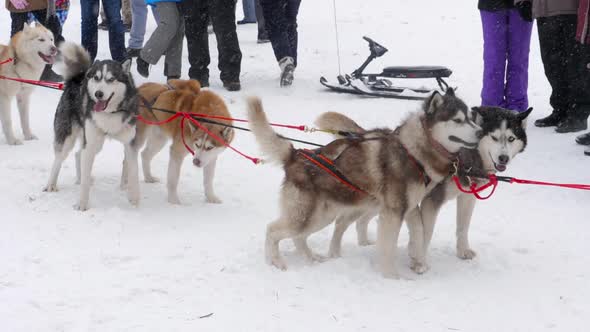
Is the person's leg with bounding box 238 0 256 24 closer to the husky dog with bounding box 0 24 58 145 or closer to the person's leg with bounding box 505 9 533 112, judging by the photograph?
the husky dog with bounding box 0 24 58 145

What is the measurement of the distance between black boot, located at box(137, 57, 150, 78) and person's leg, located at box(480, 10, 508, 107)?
3984 millimetres

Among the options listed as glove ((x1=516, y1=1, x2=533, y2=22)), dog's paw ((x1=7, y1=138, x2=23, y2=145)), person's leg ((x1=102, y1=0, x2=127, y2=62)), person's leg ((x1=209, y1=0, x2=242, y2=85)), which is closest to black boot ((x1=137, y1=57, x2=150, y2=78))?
person's leg ((x1=102, y1=0, x2=127, y2=62))

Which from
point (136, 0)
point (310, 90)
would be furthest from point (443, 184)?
point (136, 0)

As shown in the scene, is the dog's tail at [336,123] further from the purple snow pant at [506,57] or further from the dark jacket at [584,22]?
the purple snow pant at [506,57]

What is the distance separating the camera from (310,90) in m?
7.85

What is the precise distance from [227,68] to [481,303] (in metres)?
5.10

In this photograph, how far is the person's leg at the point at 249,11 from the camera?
11391 millimetres

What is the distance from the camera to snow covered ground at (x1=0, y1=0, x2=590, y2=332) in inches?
118

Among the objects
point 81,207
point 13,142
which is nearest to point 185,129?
point 81,207

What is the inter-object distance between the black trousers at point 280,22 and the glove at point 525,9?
2857mm

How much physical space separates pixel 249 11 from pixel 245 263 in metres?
8.56

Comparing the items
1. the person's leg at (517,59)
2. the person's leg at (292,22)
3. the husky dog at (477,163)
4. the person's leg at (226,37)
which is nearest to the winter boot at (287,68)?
the person's leg at (292,22)

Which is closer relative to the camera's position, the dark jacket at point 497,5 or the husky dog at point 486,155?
the husky dog at point 486,155

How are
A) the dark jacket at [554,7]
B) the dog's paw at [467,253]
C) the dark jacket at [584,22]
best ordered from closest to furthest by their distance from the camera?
1. the dog's paw at [467,253]
2. the dark jacket at [584,22]
3. the dark jacket at [554,7]
